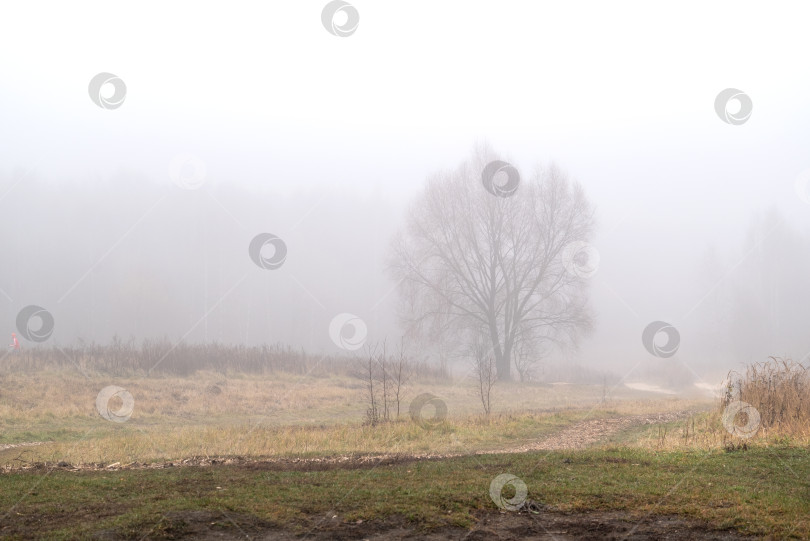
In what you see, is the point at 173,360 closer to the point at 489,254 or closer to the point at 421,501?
the point at 489,254

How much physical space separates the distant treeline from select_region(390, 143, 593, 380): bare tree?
4561 mm

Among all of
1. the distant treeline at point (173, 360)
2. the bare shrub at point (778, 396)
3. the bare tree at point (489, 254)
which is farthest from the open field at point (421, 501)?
the bare tree at point (489, 254)

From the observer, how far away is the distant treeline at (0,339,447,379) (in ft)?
95.5

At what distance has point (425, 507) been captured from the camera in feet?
24.6

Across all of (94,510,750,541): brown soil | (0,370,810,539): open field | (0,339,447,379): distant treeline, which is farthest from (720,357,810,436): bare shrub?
(0,339,447,379): distant treeline

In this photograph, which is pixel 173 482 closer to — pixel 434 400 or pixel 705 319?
pixel 434 400

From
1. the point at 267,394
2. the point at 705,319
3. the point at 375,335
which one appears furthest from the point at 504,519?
the point at 705,319

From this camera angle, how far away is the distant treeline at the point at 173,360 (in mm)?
29094

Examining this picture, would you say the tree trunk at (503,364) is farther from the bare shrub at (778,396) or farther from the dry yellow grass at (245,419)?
the bare shrub at (778,396)

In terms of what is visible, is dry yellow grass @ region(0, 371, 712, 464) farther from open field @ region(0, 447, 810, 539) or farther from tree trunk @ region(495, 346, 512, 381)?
tree trunk @ region(495, 346, 512, 381)

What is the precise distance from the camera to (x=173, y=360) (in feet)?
103

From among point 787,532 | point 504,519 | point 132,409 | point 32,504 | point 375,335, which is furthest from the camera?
point 375,335

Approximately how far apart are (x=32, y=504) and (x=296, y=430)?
9583 millimetres

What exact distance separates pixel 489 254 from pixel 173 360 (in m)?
20.3
